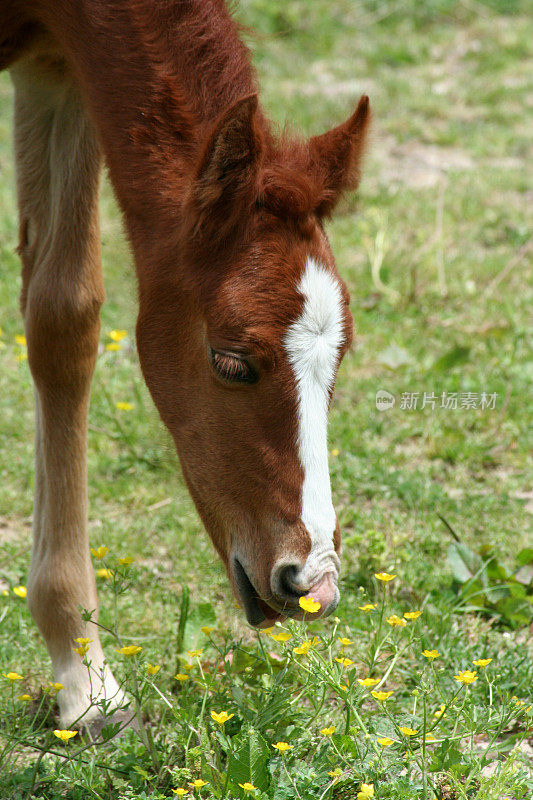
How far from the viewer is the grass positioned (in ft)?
7.96

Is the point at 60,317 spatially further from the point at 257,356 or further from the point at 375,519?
the point at 375,519

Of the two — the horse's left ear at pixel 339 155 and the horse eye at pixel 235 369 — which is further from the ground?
the horse's left ear at pixel 339 155

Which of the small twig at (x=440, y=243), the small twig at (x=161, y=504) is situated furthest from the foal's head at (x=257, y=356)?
the small twig at (x=440, y=243)

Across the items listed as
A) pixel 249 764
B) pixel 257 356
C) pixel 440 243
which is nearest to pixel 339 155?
pixel 257 356

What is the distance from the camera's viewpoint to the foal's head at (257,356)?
229 centimetres

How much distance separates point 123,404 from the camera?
4352 mm

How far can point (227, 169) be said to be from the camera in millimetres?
2348

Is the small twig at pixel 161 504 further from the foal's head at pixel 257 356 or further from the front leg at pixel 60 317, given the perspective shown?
the foal's head at pixel 257 356

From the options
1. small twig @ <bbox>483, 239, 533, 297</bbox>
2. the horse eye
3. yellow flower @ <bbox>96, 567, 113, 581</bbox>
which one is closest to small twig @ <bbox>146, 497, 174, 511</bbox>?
yellow flower @ <bbox>96, 567, 113, 581</bbox>

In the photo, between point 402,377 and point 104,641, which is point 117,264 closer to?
point 402,377

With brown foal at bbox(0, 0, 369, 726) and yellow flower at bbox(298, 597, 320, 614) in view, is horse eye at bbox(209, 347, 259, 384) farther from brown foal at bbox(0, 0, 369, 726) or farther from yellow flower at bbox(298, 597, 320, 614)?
yellow flower at bbox(298, 597, 320, 614)

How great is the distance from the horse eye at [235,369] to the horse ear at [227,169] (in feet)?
1.05

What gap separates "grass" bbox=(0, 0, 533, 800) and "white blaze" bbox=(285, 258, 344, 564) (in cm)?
29

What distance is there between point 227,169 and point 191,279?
30cm
